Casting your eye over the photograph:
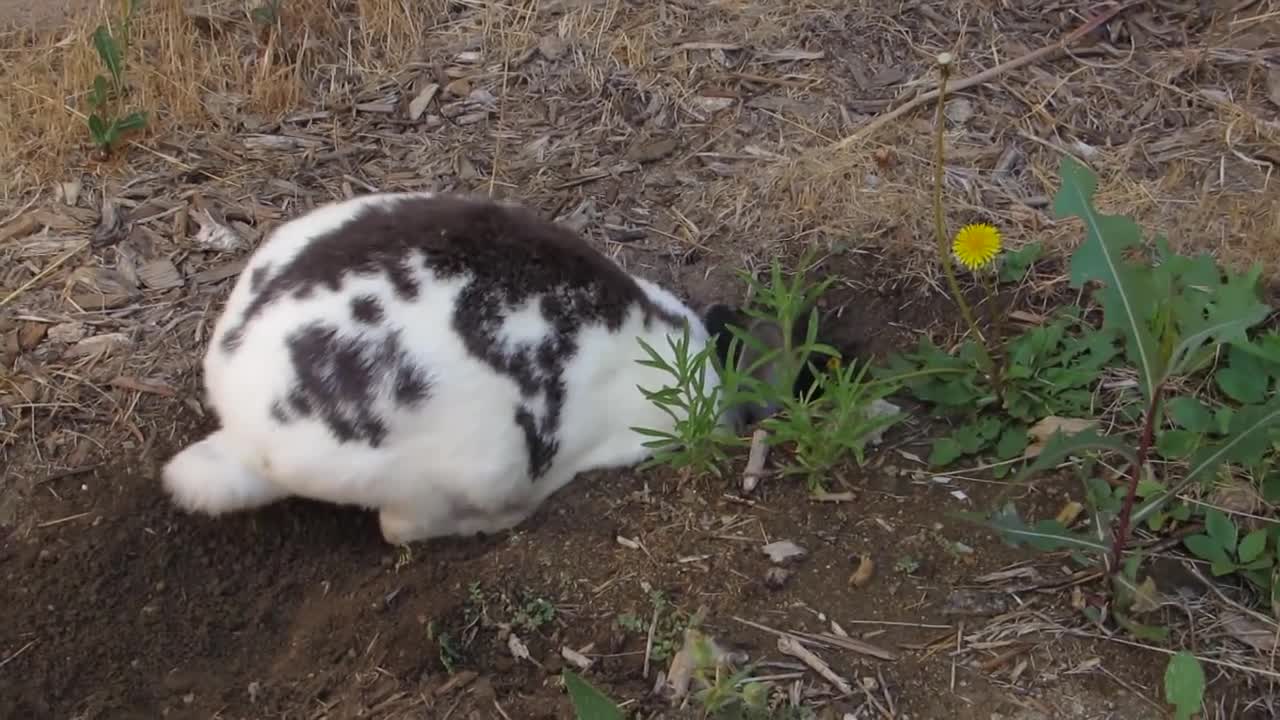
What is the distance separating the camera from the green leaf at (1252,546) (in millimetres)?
2600

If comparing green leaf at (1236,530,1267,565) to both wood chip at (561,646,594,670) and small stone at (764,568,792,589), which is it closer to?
small stone at (764,568,792,589)

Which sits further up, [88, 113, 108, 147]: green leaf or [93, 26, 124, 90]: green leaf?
[93, 26, 124, 90]: green leaf

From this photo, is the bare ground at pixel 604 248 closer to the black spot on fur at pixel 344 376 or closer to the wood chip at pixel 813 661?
the wood chip at pixel 813 661

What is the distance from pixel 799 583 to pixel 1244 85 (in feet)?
8.99

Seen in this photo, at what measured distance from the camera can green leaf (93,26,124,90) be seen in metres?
4.11

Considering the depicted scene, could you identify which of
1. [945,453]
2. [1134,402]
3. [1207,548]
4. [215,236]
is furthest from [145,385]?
[1207,548]

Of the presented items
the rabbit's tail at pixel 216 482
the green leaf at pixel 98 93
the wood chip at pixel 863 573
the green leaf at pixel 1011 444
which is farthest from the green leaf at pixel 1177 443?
the green leaf at pixel 98 93

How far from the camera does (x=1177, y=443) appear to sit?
277 cm

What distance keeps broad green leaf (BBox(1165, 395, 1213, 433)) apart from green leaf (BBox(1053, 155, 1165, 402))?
22cm

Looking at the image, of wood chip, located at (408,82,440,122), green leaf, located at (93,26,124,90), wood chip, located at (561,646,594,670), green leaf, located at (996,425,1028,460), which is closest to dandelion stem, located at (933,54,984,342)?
green leaf, located at (996,425,1028,460)

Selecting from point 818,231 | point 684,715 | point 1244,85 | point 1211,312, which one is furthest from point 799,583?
point 1244,85

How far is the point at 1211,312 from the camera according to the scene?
8.48 ft

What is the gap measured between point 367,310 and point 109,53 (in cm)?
201

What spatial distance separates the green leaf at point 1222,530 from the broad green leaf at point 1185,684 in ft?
1.35
